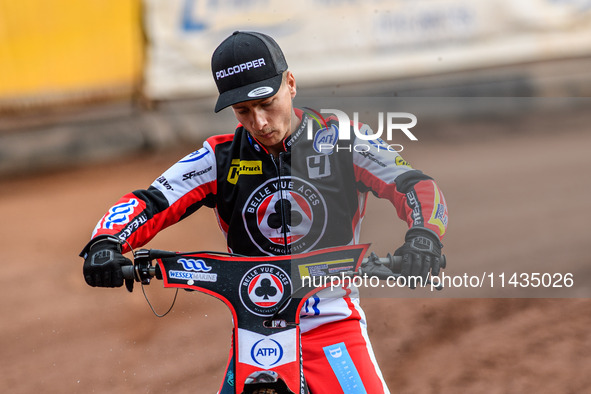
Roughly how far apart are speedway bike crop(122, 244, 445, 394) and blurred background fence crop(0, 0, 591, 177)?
8087 millimetres

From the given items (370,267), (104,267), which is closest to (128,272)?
(104,267)

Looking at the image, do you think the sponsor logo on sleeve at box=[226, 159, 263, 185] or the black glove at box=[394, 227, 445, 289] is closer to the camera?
the black glove at box=[394, 227, 445, 289]

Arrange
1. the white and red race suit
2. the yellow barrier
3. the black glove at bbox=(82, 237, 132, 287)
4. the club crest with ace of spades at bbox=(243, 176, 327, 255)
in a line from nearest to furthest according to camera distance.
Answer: the black glove at bbox=(82, 237, 132, 287), the white and red race suit, the club crest with ace of spades at bbox=(243, 176, 327, 255), the yellow barrier

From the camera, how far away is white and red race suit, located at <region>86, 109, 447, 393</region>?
3260mm

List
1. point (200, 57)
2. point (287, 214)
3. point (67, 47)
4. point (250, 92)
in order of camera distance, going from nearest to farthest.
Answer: point (250, 92), point (287, 214), point (67, 47), point (200, 57)

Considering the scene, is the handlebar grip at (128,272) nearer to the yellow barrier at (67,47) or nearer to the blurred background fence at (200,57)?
the blurred background fence at (200,57)

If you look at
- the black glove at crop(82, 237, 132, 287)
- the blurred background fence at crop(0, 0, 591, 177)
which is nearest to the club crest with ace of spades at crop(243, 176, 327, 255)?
the black glove at crop(82, 237, 132, 287)

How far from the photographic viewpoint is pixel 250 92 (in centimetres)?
309

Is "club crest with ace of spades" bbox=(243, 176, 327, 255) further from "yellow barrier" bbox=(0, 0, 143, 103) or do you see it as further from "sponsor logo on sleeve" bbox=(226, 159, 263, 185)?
"yellow barrier" bbox=(0, 0, 143, 103)

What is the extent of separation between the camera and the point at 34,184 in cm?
1069

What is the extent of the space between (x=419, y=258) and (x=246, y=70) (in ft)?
3.47

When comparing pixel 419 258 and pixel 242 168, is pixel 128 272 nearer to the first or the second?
pixel 242 168

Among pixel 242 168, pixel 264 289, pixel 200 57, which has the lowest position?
pixel 264 289

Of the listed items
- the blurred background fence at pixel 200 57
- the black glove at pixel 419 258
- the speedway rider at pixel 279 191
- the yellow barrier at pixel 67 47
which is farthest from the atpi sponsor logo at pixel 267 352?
the yellow barrier at pixel 67 47
